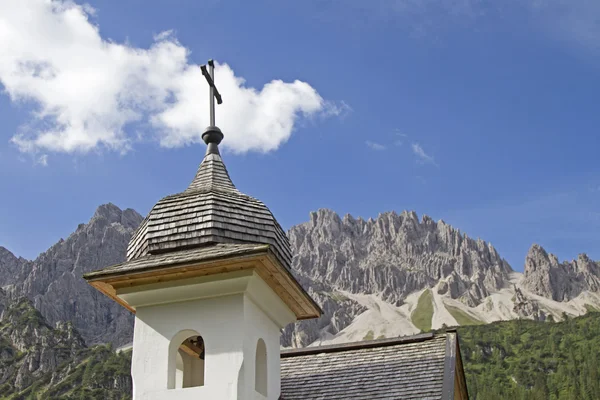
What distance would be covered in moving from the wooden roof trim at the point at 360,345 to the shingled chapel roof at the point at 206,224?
217 cm

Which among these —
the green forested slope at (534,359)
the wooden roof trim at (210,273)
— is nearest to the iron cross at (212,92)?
the wooden roof trim at (210,273)

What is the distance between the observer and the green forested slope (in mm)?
104688

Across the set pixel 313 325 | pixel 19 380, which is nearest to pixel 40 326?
pixel 19 380

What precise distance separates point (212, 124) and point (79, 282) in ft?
563

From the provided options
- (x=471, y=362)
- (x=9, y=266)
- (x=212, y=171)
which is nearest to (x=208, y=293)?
(x=212, y=171)

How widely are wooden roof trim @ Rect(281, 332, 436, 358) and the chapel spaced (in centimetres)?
4

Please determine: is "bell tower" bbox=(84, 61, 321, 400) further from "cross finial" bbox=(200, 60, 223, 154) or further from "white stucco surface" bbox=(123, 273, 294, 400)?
"cross finial" bbox=(200, 60, 223, 154)

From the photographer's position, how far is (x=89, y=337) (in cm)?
17488

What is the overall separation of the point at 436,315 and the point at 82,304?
86.3 meters

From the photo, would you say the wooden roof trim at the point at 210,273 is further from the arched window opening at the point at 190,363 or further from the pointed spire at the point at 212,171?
the pointed spire at the point at 212,171

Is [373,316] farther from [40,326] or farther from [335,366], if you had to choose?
[335,366]

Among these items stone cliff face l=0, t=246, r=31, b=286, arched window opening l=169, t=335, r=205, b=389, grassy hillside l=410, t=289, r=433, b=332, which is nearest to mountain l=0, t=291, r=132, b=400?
stone cliff face l=0, t=246, r=31, b=286

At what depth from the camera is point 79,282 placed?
581 feet

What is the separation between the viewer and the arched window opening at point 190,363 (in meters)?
12.7
